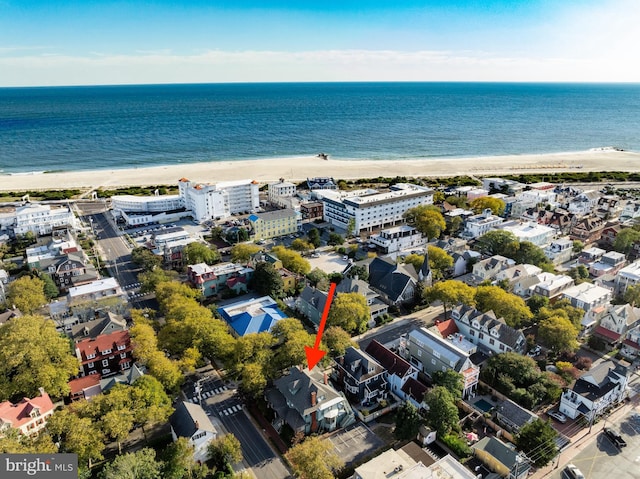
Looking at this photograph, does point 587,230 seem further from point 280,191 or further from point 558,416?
point 280,191

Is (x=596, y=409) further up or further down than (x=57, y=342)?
further down

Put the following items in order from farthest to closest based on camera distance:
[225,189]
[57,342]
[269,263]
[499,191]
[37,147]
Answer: [37,147] < [499,191] < [225,189] < [269,263] < [57,342]

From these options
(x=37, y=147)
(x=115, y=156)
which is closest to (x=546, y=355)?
(x=115, y=156)

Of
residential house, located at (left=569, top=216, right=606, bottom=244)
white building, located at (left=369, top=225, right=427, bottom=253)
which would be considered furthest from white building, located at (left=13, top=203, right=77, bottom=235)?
residential house, located at (left=569, top=216, right=606, bottom=244)

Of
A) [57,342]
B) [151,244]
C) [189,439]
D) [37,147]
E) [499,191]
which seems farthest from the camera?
[37,147]

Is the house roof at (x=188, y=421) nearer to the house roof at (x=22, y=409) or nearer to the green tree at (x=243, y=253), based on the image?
the house roof at (x=22, y=409)

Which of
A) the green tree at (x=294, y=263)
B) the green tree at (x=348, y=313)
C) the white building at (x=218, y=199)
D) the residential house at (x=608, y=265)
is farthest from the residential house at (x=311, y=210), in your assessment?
the residential house at (x=608, y=265)

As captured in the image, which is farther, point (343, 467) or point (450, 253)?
point (450, 253)

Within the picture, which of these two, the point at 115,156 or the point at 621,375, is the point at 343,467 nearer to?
the point at 621,375

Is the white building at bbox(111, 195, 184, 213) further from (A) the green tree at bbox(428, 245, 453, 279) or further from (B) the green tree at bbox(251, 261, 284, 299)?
(A) the green tree at bbox(428, 245, 453, 279)
